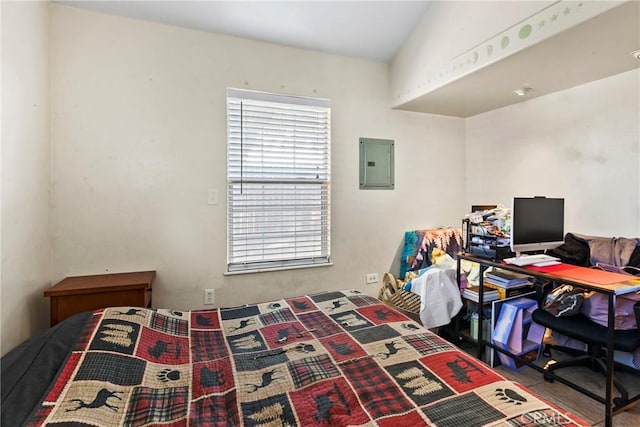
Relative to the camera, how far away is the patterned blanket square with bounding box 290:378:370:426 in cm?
105

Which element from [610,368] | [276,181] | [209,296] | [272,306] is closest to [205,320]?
[272,306]

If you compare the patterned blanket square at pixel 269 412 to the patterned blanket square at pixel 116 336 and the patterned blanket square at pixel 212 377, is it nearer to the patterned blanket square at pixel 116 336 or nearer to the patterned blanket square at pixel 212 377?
the patterned blanket square at pixel 212 377

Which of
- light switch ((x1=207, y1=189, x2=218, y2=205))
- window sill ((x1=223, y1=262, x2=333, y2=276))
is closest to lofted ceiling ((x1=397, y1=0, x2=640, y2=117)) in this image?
window sill ((x1=223, y1=262, x2=333, y2=276))

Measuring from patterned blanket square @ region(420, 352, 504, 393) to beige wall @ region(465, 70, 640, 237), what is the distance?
2123mm

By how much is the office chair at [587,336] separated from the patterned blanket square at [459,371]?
3.60ft

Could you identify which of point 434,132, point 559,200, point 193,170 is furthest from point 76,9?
point 559,200

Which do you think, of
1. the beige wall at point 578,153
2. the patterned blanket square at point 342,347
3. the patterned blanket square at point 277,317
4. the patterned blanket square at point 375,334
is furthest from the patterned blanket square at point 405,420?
the beige wall at point 578,153

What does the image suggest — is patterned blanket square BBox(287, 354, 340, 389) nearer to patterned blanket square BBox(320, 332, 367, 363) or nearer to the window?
patterned blanket square BBox(320, 332, 367, 363)

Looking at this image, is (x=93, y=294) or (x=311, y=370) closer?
(x=311, y=370)

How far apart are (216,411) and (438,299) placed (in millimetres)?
1982

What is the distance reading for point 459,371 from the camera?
1301 mm

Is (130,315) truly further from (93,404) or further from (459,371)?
(459,371)

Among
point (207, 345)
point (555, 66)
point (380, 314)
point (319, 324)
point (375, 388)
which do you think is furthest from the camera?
point (555, 66)

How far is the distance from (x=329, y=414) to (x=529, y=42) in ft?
7.78
